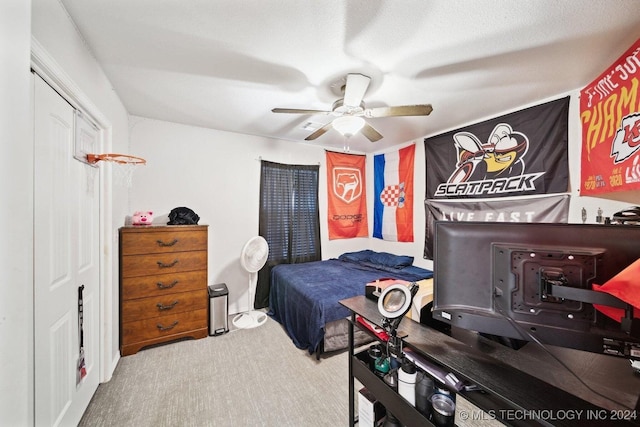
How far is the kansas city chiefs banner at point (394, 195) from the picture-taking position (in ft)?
11.7

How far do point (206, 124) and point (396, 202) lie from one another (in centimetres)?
297

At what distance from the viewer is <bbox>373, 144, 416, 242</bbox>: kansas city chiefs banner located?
11.7 ft

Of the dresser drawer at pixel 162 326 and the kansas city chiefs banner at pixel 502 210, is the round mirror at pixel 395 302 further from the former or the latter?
the dresser drawer at pixel 162 326

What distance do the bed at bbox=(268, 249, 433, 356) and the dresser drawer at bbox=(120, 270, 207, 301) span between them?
0.97 m

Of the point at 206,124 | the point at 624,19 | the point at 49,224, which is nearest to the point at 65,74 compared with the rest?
the point at 49,224

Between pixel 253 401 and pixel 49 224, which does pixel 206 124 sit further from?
pixel 253 401

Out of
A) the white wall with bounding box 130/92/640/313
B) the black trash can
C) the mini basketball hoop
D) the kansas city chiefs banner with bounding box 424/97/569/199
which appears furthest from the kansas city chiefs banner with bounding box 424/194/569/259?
the mini basketball hoop

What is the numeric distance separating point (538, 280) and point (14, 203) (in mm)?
1719

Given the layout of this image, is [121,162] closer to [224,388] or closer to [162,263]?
[162,263]

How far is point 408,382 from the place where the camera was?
100 cm

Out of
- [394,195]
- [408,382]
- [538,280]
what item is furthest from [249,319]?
[538,280]

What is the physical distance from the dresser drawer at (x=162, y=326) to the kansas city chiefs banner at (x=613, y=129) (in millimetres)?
3657

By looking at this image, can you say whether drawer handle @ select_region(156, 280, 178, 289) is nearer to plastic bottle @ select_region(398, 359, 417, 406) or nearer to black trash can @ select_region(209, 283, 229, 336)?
black trash can @ select_region(209, 283, 229, 336)

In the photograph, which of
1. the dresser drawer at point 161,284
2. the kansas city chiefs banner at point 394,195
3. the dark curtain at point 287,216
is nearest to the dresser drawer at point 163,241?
the dresser drawer at point 161,284
